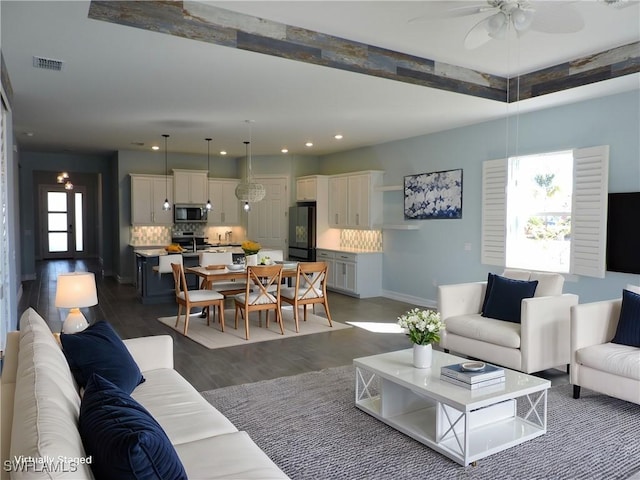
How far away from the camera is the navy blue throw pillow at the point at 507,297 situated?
454cm

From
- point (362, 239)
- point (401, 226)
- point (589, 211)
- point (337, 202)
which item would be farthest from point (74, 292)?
point (337, 202)

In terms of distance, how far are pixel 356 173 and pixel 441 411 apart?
650 centimetres

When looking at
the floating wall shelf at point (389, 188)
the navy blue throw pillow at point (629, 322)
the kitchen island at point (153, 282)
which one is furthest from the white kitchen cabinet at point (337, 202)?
the navy blue throw pillow at point (629, 322)

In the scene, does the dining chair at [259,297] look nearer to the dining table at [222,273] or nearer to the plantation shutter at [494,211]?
the dining table at [222,273]

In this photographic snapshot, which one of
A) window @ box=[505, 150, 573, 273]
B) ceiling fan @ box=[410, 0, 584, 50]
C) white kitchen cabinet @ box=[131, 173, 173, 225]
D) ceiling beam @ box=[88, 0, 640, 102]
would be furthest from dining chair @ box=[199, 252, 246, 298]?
ceiling fan @ box=[410, 0, 584, 50]

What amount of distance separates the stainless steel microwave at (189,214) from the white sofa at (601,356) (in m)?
8.16

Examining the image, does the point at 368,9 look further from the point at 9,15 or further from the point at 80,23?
the point at 9,15

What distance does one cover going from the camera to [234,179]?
10992 millimetres

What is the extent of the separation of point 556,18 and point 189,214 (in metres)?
8.50

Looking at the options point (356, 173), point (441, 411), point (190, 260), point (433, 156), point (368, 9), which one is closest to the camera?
point (441, 411)

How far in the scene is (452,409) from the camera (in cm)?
302

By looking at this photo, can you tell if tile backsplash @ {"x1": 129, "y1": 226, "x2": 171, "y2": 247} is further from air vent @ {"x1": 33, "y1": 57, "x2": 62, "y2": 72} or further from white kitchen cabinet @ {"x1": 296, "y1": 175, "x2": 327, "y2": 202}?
air vent @ {"x1": 33, "y1": 57, "x2": 62, "y2": 72}

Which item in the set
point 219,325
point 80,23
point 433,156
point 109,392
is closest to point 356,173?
point 433,156

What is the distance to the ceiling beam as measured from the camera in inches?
136
